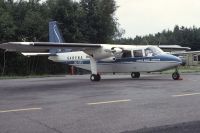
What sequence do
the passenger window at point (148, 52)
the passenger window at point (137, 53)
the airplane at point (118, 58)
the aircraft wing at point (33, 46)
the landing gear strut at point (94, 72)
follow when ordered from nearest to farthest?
the aircraft wing at point (33, 46) < the airplane at point (118, 58) < the passenger window at point (148, 52) < the landing gear strut at point (94, 72) < the passenger window at point (137, 53)

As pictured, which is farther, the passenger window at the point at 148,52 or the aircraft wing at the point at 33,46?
the passenger window at the point at 148,52

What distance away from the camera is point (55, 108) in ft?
34.0

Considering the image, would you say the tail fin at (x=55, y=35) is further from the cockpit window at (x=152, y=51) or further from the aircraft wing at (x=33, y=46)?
the cockpit window at (x=152, y=51)

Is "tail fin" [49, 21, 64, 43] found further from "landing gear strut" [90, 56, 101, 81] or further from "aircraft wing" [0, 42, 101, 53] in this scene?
"aircraft wing" [0, 42, 101, 53]

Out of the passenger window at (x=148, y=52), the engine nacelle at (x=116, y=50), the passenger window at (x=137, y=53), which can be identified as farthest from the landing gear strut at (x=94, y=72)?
the passenger window at (x=148, y=52)

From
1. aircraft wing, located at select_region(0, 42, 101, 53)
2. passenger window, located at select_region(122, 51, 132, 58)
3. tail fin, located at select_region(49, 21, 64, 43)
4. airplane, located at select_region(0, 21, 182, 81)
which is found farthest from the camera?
tail fin, located at select_region(49, 21, 64, 43)

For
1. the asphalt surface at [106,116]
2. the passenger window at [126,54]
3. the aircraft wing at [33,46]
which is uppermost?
the aircraft wing at [33,46]

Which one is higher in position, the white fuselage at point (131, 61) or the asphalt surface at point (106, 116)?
the white fuselage at point (131, 61)

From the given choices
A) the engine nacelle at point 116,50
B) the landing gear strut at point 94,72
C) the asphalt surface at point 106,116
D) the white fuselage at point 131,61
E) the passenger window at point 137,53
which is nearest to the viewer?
the asphalt surface at point 106,116

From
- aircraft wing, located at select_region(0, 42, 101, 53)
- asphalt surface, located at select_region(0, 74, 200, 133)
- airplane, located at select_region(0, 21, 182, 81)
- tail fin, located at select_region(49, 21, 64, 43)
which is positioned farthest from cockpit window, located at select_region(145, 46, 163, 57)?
asphalt surface, located at select_region(0, 74, 200, 133)

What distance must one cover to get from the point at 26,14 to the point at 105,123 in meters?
36.1

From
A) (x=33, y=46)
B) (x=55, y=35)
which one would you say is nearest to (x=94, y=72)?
(x=33, y=46)

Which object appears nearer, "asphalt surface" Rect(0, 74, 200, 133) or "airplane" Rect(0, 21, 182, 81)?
"asphalt surface" Rect(0, 74, 200, 133)

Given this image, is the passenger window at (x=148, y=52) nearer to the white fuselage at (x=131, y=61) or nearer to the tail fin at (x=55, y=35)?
the white fuselage at (x=131, y=61)
